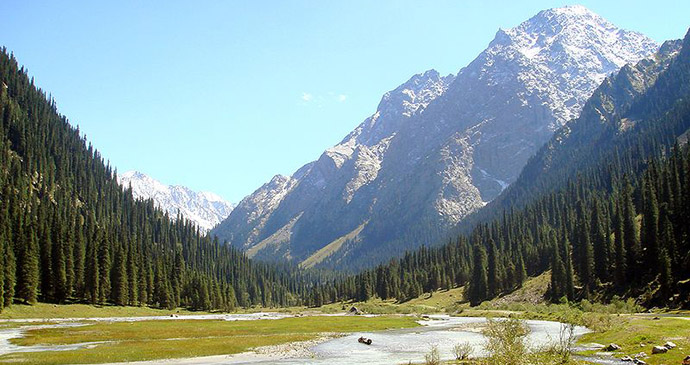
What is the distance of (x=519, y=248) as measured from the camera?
165250 mm

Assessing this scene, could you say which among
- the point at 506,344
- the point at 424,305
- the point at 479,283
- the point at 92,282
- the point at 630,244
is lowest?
the point at 424,305

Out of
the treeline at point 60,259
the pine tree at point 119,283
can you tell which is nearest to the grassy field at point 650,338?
the treeline at point 60,259

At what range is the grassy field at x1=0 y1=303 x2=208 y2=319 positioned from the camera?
89.9 m

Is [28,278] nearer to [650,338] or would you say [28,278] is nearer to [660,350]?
[650,338]

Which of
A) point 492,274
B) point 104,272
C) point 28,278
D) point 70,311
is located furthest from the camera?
point 492,274

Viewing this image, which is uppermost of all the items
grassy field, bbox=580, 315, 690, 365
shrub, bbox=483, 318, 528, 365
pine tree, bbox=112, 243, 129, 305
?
pine tree, bbox=112, 243, 129, 305

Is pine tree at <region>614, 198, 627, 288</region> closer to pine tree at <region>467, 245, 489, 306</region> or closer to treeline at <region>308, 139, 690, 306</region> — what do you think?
treeline at <region>308, 139, 690, 306</region>

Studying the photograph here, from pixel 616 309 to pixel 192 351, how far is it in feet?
233

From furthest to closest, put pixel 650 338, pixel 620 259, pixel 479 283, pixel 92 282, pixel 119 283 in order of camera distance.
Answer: pixel 479 283
pixel 119 283
pixel 92 282
pixel 620 259
pixel 650 338

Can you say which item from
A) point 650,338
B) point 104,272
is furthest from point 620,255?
point 104,272

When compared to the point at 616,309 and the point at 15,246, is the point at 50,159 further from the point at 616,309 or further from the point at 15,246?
the point at 616,309

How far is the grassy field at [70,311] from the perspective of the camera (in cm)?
8989

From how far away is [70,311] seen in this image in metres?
101

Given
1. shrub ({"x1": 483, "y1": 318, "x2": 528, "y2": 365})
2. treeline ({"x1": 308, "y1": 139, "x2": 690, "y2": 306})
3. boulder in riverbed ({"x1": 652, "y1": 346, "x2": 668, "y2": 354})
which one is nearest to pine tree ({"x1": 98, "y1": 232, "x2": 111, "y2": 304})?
treeline ({"x1": 308, "y1": 139, "x2": 690, "y2": 306})
